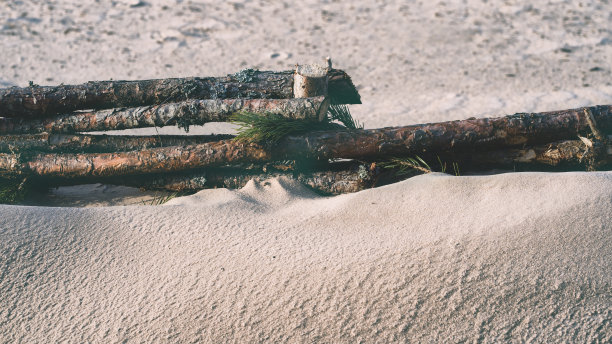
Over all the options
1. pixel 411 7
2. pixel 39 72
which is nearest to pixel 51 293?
pixel 39 72

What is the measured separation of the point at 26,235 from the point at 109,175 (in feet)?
3.53

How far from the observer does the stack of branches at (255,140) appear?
3.97 metres

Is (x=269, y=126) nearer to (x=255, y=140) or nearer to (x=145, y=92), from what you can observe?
(x=255, y=140)

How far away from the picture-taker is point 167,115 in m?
4.19

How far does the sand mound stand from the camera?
2.56m

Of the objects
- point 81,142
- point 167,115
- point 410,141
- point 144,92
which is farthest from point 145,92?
point 410,141

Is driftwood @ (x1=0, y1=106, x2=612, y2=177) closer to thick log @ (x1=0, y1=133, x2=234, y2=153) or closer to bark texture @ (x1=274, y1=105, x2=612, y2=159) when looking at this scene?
bark texture @ (x1=274, y1=105, x2=612, y2=159)

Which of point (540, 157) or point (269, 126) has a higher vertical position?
point (269, 126)

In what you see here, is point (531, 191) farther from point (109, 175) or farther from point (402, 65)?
point (402, 65)

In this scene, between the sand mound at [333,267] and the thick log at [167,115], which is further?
the thick log at [167,115]

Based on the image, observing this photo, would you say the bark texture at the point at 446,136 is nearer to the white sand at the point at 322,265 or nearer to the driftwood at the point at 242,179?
the driftwood at the point at 242,179

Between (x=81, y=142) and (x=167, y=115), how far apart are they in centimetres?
70

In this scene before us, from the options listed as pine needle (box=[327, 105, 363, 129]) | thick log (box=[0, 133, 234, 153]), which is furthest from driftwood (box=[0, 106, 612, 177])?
pine needle (box=[327, 105, 363, 129])

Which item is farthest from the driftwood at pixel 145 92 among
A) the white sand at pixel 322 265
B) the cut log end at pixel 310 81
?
the white sand at pixel 322 265
